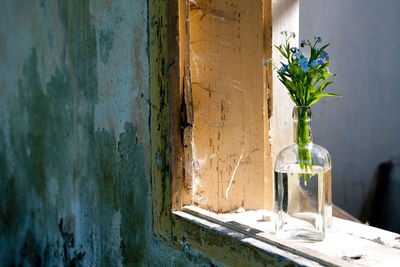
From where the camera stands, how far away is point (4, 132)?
9.50 feet

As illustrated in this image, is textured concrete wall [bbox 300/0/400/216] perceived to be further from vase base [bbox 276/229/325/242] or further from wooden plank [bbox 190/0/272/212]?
vase base [bbox 276/229/325/242]

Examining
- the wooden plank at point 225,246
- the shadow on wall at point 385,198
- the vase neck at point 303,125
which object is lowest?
the shadow on wall at point 385,198

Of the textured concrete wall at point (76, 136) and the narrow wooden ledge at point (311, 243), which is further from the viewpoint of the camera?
the textured concrete wall at point (76, 136)

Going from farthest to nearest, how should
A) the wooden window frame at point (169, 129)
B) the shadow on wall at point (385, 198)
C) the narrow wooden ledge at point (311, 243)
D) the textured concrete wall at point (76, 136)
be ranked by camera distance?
1. the shadow on wall at point (385, 198)
2. the textured concrete wall at point (76, 136)
3. the wooden window frame at point (169, 129)
4. the narrow wooden ledge at point (311, 243)

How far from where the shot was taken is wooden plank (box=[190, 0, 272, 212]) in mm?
1158

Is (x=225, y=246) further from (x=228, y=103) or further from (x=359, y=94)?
(x=359, y=94)

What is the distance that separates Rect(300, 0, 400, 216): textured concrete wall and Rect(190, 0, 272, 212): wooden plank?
2951 millimetres

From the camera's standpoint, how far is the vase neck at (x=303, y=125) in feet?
3.21

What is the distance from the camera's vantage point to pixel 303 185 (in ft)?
3.23

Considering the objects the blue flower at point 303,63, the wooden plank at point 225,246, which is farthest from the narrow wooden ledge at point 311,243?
the blue flower at point 303,63

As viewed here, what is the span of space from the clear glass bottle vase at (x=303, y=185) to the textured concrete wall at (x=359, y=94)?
307 centimetres

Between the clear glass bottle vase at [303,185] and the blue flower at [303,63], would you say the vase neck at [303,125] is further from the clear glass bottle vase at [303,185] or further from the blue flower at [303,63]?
the blue flower at [303,63]

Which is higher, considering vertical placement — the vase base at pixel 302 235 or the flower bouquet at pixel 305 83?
the flower bouquet at pixel 305 83

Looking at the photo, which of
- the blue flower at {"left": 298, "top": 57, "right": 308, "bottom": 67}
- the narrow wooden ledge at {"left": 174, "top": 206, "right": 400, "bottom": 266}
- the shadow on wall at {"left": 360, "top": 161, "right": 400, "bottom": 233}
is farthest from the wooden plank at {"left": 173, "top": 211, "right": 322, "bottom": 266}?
the shadow on wall at {"left": 360, "top": 161, "right": 400, "bottom": 233}
